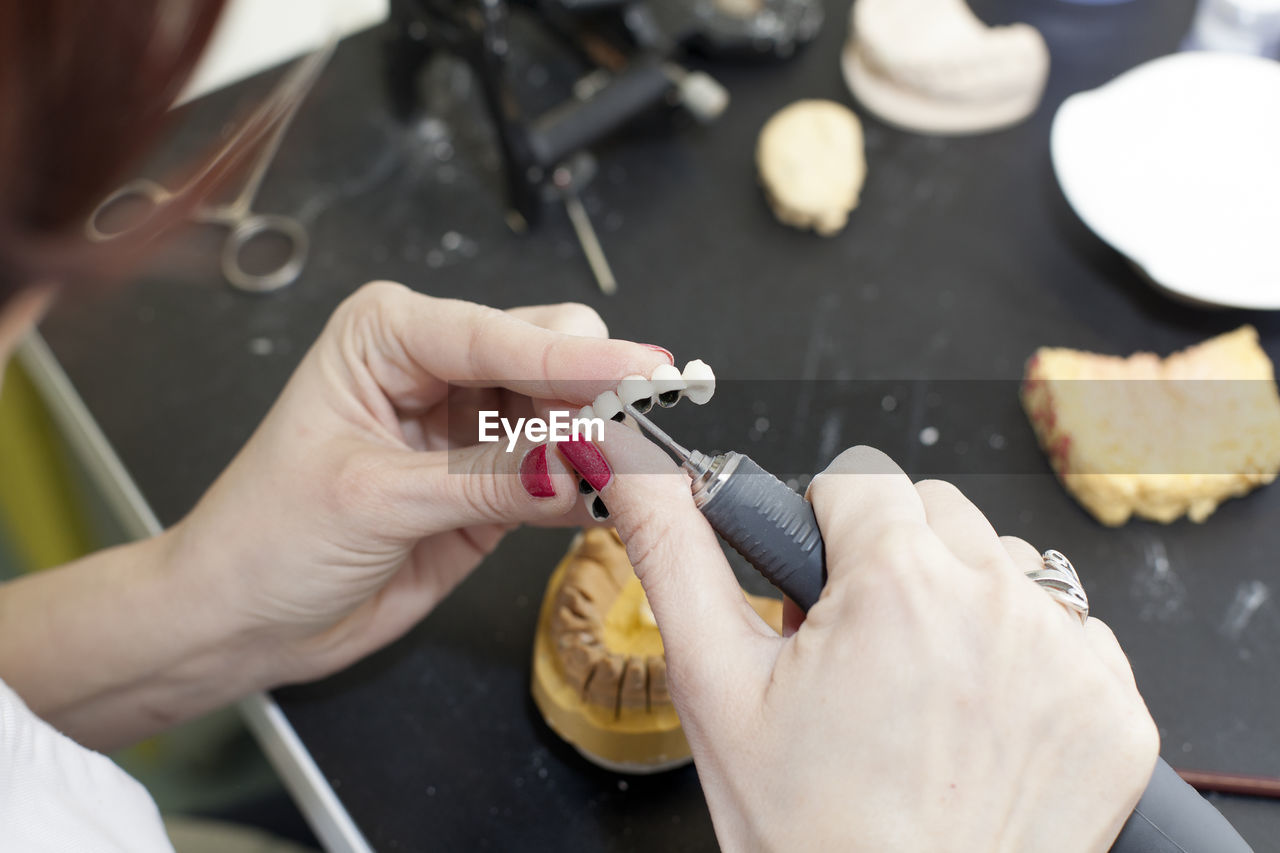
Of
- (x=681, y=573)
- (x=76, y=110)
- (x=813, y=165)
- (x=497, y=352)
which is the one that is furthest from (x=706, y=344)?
(x=76, y=110)

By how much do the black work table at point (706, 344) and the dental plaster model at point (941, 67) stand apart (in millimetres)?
34

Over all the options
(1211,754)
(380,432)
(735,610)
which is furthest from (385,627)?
(1211,754)

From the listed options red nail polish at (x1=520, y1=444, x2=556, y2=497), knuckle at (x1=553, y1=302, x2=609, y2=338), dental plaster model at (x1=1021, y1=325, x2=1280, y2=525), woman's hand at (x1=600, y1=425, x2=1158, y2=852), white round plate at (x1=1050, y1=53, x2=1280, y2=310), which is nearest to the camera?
woman's hand at (x1=600, y1=425, x2=1158, y2=852)

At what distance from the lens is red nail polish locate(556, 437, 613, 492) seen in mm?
619

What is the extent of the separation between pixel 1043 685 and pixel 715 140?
877 millimetres

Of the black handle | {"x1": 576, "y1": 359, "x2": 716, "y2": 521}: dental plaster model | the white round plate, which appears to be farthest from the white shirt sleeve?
the white round plate

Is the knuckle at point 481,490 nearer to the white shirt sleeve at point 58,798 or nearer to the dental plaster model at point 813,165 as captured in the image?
the white shirt sleeve at point 58,798

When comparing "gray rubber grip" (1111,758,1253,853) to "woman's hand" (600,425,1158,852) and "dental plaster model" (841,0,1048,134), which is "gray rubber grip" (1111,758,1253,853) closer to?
"woman's hand" (600,425,1158,852)

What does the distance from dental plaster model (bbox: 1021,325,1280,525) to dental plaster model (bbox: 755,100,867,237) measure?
0.31 m

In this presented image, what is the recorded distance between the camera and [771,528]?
59 centimetres

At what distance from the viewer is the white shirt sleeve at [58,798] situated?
1.94 ft

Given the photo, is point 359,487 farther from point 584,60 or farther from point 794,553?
point 584,60

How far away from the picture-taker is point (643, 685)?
2.48ft

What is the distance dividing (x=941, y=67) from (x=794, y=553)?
0.82 meters
